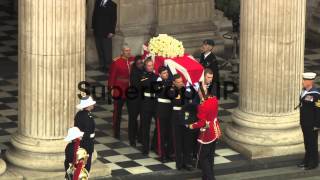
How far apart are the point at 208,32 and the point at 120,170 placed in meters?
8.54

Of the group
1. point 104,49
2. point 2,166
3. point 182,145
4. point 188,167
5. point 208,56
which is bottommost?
point 188,167

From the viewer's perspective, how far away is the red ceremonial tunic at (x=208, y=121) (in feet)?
77.0

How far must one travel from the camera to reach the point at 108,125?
89.1 feet

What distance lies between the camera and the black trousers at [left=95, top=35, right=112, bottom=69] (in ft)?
101

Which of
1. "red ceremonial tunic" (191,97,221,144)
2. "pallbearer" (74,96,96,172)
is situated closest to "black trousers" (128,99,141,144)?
"red ceremonial tunic" (191,97,221,144)

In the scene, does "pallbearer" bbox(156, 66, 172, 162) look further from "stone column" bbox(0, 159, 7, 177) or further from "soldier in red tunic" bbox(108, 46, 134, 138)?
"stone column" bbox(0, 159, 7, 177)

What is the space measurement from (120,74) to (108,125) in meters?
1.69

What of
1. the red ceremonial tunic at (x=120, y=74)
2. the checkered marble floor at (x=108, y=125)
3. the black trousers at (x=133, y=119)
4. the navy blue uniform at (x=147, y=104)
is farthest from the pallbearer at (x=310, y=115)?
the red ceremonial tunic at (x=120, y=74)

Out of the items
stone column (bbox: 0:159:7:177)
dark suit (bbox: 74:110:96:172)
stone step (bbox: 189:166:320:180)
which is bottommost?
stone step (bbox: 189:166:320:180)

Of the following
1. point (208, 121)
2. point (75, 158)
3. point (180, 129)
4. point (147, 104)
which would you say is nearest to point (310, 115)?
point (208, 121)

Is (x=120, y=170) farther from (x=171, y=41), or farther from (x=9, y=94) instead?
(x=9, y=94)

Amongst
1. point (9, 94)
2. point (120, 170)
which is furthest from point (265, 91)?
point (9, 94)

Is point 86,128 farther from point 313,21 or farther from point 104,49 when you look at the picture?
point 313,21

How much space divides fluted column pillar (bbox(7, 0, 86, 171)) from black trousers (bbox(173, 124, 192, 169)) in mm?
1966
